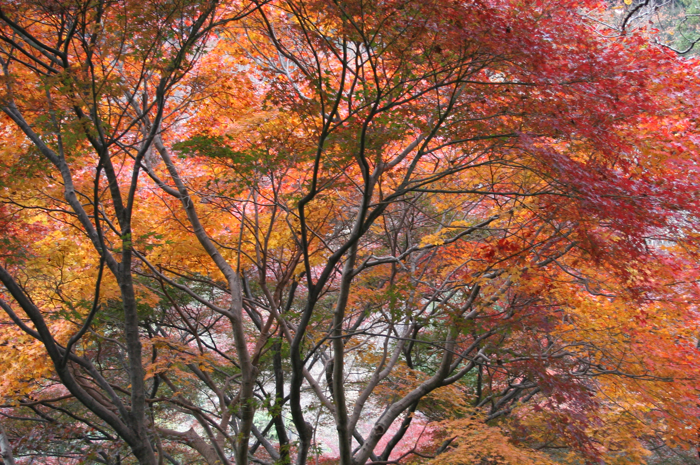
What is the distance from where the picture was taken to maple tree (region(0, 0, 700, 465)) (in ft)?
11.1

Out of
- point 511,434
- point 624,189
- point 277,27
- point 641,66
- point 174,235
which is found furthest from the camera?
point 511,434

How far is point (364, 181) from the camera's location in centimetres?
396

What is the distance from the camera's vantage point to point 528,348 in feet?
18.5

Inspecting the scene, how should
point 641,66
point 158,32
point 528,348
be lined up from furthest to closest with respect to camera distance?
point 528,348 → point 641,66 → point 158,32

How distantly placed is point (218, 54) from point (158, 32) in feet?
8.35

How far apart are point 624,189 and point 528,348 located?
108 inches

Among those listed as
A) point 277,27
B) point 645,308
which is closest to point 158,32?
point 277,27

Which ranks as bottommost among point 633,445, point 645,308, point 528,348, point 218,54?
point 633,445

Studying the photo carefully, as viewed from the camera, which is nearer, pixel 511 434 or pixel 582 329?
pixel 582 329

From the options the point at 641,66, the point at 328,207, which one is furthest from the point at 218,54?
the point at 641,66

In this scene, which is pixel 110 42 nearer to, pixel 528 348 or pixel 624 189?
pixel 624 189

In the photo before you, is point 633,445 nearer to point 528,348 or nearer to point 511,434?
point 511,434

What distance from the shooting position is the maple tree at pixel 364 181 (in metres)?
3.39

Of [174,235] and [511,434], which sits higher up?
[174,235]
